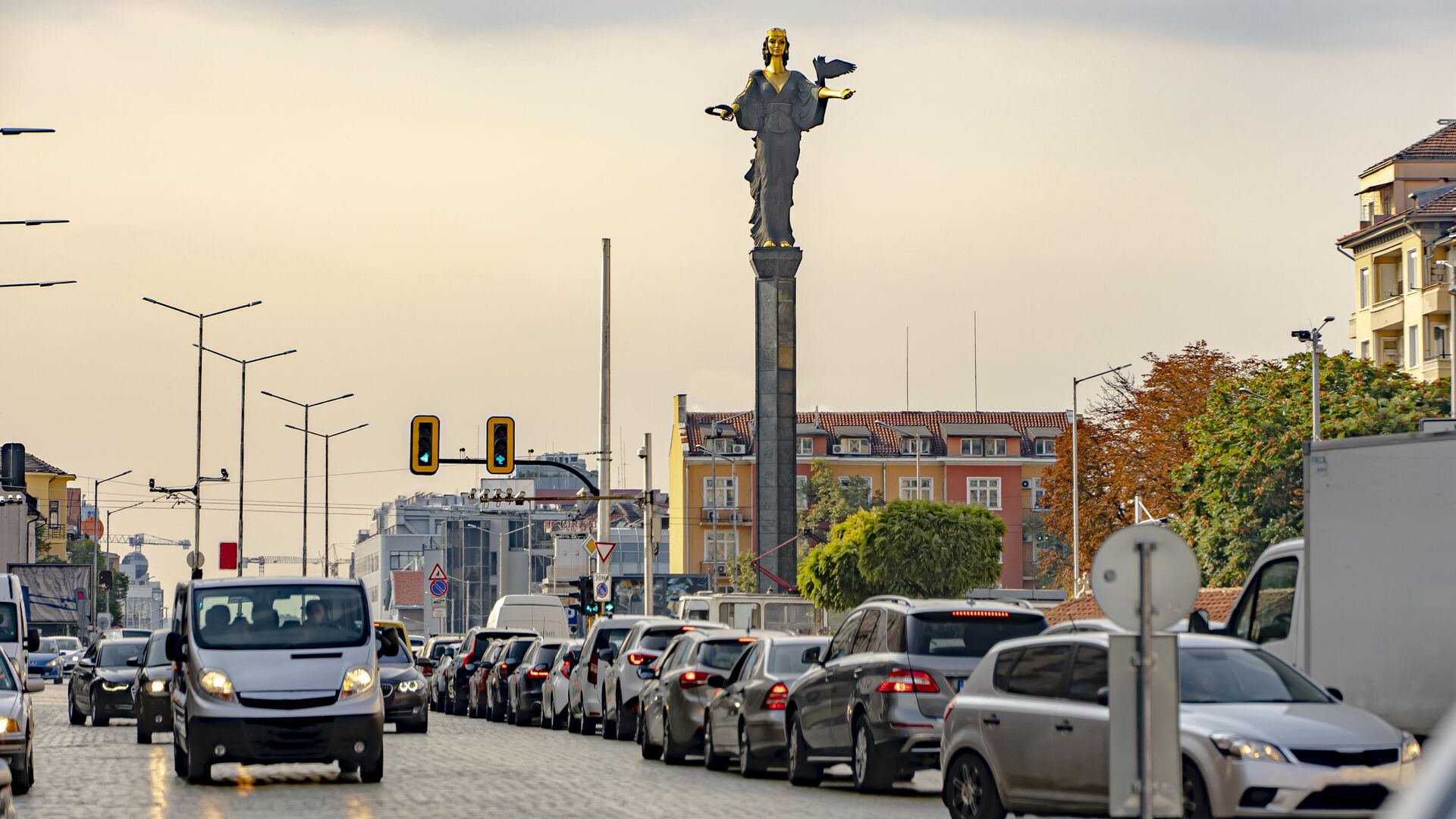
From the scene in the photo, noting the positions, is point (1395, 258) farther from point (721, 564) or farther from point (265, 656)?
point (265, 656)

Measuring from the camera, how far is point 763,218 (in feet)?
234

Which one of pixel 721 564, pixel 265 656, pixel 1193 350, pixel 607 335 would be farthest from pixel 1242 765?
pixel 721 564

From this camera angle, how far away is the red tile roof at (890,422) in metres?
148

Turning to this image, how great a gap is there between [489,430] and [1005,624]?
28.2 metres

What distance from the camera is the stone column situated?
71.3 m

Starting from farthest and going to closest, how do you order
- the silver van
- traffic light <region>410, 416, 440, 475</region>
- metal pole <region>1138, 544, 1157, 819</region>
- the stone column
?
the stone column < traffic light <region>410, 416, 440, 475</region> < the silver van < metal pole <region>1138, 544, 1157, 819</region>

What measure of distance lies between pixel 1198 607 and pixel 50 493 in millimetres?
148396

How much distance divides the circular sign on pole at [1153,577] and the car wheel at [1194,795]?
234 centimetres

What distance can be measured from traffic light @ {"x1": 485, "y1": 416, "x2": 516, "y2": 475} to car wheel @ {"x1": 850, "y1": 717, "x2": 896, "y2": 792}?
2711cm

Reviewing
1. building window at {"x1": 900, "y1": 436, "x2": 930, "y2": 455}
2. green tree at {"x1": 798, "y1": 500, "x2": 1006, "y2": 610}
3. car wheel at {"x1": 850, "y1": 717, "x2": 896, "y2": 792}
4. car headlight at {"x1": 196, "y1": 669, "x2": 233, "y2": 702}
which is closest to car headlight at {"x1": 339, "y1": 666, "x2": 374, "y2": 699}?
car headlight at {"x1": 196, "y1": 669, "x2": 233, "y2": 702}

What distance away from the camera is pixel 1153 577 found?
1190cm

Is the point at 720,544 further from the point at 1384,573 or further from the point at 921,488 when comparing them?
the point at 1384,573

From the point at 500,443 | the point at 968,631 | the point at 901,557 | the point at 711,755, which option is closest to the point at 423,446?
the point at 500,443

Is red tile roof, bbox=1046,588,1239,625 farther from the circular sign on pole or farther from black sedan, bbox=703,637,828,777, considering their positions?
the circular sign on pole
